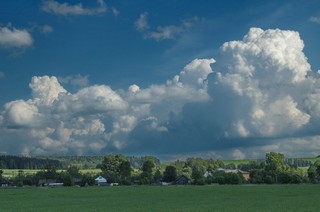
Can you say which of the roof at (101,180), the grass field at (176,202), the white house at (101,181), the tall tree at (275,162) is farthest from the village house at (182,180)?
the grass field at (176,202)

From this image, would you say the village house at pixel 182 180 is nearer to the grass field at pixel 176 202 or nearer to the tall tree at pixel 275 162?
the tall tree at pixel 275 162

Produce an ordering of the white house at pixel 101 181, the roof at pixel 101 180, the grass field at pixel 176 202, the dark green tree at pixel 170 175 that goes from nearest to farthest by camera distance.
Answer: the grass field at pixel 176 202
the white house at pixel 101 181
the dark green tree at pixel 170 175
the roof at pixel 101 180

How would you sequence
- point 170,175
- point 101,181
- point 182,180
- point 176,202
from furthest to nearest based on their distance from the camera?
point 101,181 → point 170,175 → point 182,180 → point 176,202

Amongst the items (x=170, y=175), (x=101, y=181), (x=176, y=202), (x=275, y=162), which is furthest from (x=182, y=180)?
(x=176, y=202)

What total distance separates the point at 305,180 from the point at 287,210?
121992mm

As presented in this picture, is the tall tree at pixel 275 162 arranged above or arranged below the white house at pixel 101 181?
above

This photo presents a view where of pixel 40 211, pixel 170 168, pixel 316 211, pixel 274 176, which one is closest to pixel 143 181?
pixel 170 168

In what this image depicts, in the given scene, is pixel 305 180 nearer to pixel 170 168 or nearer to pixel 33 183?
pixel 170 168

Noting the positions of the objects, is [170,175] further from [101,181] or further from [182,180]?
[101,181]

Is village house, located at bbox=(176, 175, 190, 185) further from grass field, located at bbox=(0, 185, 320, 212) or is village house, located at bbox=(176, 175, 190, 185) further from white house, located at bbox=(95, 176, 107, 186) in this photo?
grass field, located at bbox=(0, 185, 320, 212)

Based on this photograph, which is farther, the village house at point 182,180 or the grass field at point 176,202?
the village house at point 182,180

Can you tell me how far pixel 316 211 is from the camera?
42.9 m

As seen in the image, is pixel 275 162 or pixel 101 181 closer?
pixel 275 162

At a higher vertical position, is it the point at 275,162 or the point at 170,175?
the point at 275,162
